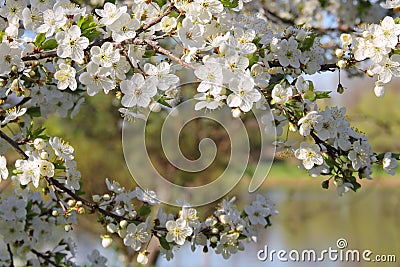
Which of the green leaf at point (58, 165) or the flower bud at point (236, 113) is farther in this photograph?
the green leaf at point (58, 165)

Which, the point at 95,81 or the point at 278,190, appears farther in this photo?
the point at 278,190

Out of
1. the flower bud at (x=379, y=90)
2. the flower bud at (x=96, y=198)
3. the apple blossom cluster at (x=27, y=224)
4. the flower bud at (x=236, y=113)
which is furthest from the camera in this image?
the apple blossom cluster at (x=27, y=224)

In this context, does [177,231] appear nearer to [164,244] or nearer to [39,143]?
[164,244]

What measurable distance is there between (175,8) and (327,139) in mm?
602

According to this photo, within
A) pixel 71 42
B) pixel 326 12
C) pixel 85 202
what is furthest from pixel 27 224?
pixel 326 12

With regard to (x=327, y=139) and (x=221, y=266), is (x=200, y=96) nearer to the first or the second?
(x=327, y=139)

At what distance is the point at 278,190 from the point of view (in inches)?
757

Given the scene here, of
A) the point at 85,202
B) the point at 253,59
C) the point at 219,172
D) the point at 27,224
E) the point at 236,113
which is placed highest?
the point at 253,59

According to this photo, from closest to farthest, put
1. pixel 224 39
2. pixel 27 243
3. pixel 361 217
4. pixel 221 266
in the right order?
pixel 224 39, pixel 27 243, pixel 221 266, pixel 361 217

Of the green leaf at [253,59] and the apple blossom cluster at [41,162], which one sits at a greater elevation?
the green leaf at [253,59]

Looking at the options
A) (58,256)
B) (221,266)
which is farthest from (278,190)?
(58,256)

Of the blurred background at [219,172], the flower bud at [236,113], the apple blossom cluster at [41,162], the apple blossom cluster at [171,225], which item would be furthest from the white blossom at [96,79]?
the blurred background at [219,172]

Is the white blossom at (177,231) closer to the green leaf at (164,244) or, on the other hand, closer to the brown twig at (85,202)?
the green leaf at (164,244)

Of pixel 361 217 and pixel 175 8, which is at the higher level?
pixel 175 8
